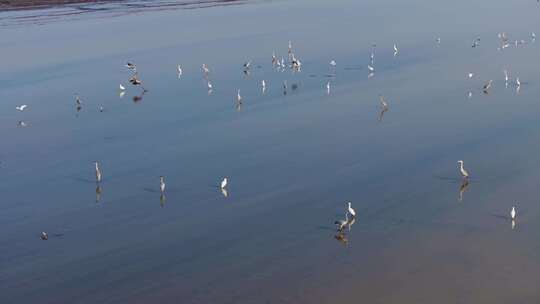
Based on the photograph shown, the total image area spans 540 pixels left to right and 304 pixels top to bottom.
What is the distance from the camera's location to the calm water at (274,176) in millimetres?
12195

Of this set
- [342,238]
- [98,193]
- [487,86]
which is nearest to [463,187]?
[342,238]

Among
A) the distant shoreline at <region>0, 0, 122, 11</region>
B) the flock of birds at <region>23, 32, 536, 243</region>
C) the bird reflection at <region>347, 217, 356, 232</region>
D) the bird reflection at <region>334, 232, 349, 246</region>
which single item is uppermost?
the bird reflection at <region>334, 232, 349, 246</region>

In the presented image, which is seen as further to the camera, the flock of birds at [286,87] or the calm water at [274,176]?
the flock of birds at [286,87]

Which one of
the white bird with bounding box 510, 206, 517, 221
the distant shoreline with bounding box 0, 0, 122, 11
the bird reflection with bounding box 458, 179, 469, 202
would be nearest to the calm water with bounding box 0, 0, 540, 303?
the bird reflection with bounding box 458, 179, 469, 202

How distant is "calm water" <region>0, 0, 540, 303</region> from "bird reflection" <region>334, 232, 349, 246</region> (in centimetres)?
10

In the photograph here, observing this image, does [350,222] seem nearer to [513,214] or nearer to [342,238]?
[342,238]

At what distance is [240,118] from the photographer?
21.7 m

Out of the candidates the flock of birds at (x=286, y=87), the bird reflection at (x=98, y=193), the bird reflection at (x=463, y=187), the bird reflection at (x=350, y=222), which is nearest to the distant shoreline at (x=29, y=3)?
the flock of birds at (x=286, y=87)

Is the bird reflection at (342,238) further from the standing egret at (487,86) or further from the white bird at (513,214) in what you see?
the standing egret at (487,86)

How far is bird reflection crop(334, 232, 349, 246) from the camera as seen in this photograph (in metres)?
13.3

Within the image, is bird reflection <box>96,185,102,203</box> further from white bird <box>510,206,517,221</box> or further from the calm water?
white bird <box>510,206,517,221</box>

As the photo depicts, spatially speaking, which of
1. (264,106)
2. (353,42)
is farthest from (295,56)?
(264,106)

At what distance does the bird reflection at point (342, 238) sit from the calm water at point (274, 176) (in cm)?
10

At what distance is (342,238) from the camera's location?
13461mm
